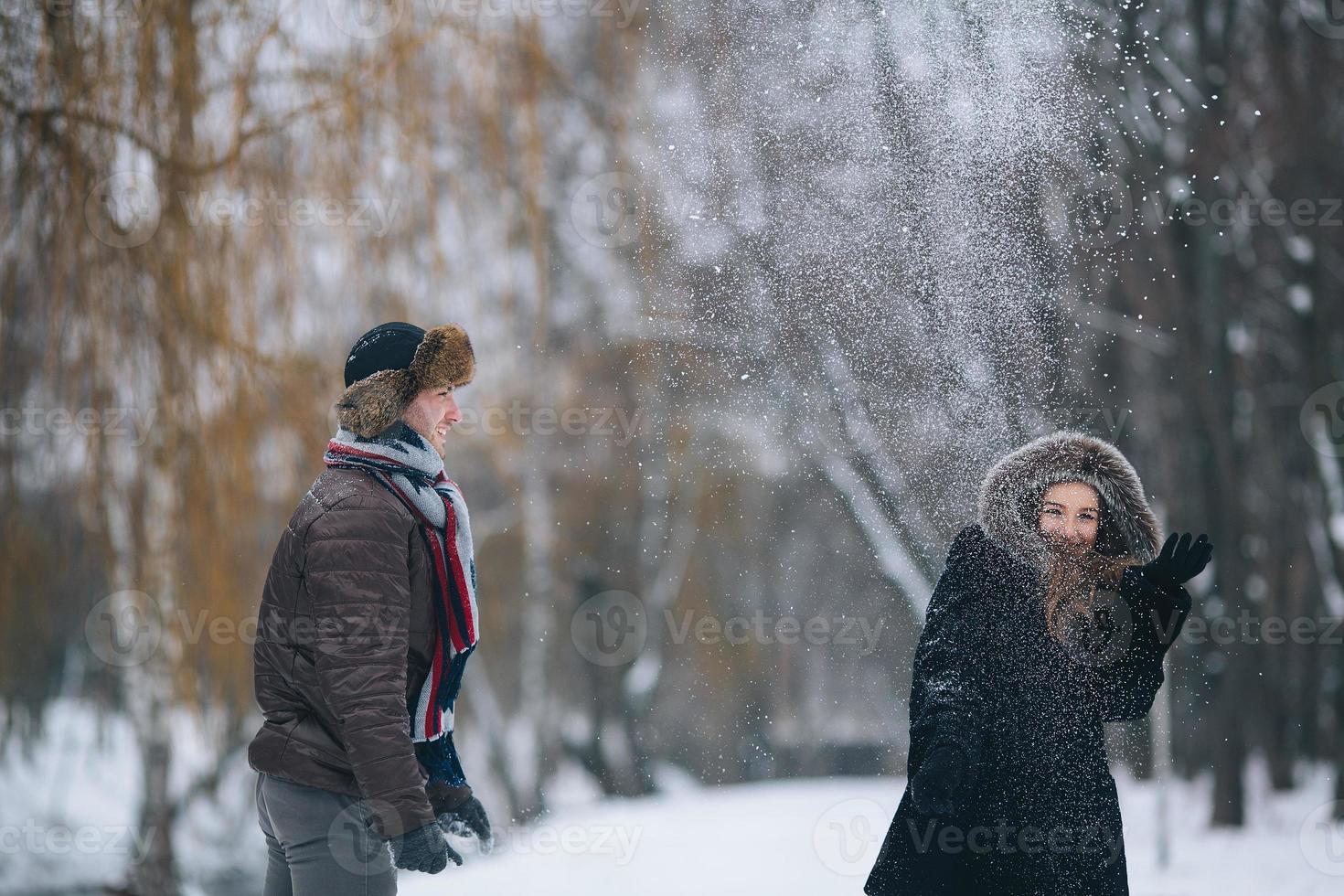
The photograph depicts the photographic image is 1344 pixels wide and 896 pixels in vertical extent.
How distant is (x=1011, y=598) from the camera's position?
75.8 inches

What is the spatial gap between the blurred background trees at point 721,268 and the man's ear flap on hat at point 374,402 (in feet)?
6.15

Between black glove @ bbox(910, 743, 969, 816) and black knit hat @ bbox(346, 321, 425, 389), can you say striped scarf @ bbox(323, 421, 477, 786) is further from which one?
black glove @ bbox(910, 743, 969, 816)

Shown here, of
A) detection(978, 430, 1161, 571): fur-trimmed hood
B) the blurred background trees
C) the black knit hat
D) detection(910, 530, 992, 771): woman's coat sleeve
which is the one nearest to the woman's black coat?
detection(910, 530, 992, 771): woman's coat sleeve

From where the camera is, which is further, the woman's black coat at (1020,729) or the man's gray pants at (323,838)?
the woman's black coat at (1020,729)

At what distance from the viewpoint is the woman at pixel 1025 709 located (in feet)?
6.12

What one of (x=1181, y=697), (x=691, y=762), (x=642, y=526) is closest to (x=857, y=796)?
(x=1181, y=697)

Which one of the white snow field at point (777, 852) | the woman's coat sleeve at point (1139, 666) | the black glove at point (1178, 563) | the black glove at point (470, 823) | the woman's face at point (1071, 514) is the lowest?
the white snow field at point (777, 852)

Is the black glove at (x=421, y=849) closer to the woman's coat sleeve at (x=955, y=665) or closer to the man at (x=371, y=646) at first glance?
the man at (x=371, y=646)

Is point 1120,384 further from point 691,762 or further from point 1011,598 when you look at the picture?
point 691,762

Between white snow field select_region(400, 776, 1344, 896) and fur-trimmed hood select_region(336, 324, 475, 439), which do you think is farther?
white snow field select_region(400, 776, 1344, 896)

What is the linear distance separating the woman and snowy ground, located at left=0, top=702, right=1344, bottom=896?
1467 mm

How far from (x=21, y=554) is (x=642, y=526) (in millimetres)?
4652

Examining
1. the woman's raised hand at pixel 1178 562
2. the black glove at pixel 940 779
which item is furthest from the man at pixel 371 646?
the woman's raised hand at pixel 1178 562

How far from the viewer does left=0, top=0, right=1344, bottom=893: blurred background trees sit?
11.0 ft
